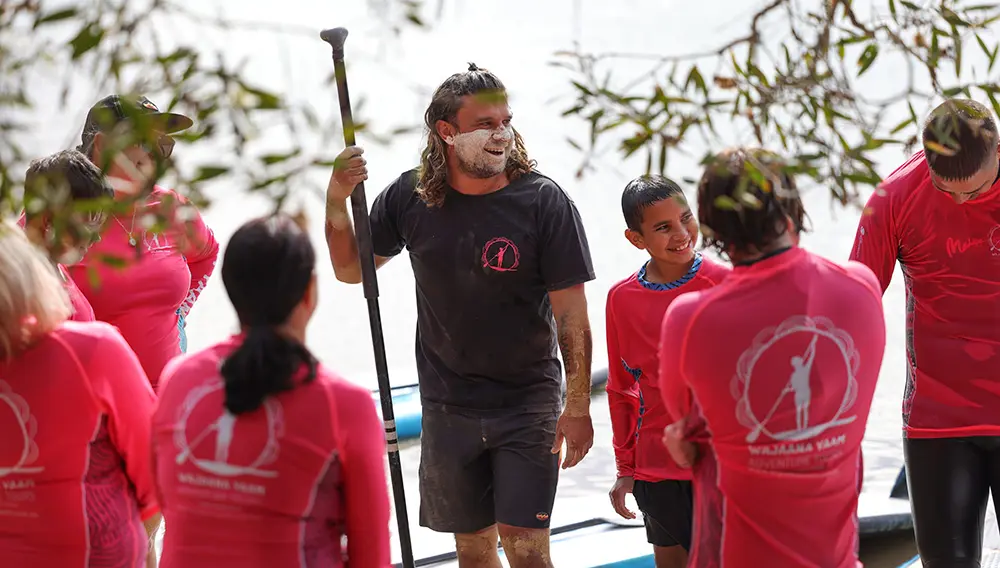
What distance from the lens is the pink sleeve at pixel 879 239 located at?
3.58 meters

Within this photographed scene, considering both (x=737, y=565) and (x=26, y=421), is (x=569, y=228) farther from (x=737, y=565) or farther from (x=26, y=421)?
(x=26, y=421)

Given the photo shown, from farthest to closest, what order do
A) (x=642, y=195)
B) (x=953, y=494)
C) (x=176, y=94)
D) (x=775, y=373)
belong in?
(x=642, y=195) < (x=953, y=494) < (x=775, y=373) < (x=176, y=94)

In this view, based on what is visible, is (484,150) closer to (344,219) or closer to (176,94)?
(344,219)

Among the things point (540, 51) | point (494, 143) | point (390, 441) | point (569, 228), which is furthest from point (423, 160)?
point (540, 51)

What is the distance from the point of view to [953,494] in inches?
Result: 138

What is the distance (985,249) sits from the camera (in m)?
3.49

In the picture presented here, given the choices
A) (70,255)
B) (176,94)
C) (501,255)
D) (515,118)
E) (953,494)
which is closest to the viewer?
(176,94)

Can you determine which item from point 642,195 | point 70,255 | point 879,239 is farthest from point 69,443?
point 879,239

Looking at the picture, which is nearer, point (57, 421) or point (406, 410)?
point (57, 421)

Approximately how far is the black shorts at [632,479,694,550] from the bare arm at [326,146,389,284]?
1150 mm

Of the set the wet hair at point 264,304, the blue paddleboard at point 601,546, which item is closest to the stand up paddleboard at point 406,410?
the blue paddleboard at point 601,546

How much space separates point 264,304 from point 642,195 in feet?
5.24

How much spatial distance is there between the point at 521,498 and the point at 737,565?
4.09 ft

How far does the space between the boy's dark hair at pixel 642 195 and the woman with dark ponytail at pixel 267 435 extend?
150cm
